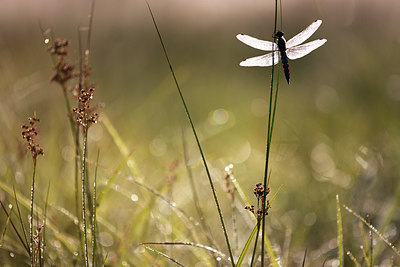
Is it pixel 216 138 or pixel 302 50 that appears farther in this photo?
pixel 216 138

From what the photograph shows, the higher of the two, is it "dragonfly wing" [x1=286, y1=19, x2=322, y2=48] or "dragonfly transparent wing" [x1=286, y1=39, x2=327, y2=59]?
"dragonfly wing" [x1=286, y1=19, x2=322, y2=48]

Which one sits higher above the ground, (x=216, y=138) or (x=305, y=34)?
(x=216, y=138)

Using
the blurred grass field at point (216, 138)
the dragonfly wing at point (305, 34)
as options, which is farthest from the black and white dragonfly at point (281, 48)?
the blurred grass field at point (216, 138)

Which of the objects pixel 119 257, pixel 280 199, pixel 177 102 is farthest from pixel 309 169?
pixel 177 102

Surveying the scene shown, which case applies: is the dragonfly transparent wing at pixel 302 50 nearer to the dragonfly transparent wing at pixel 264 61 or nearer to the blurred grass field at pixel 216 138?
the dragonfly transparent wing at pixel 264 61

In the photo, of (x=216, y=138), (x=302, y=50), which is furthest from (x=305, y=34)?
(x=216, y=138)

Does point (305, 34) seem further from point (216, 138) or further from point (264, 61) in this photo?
point (216, 138)

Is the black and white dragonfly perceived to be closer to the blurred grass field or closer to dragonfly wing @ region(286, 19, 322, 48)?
dragonfly wing @ region(286, 19, 322, 48)

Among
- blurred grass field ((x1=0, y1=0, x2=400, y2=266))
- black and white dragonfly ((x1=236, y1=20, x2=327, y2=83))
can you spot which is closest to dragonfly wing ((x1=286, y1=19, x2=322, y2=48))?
black and white dragonfly ((x1=236, y1=20, x2=327, y2=83))

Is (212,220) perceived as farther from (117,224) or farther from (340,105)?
(340,105)
